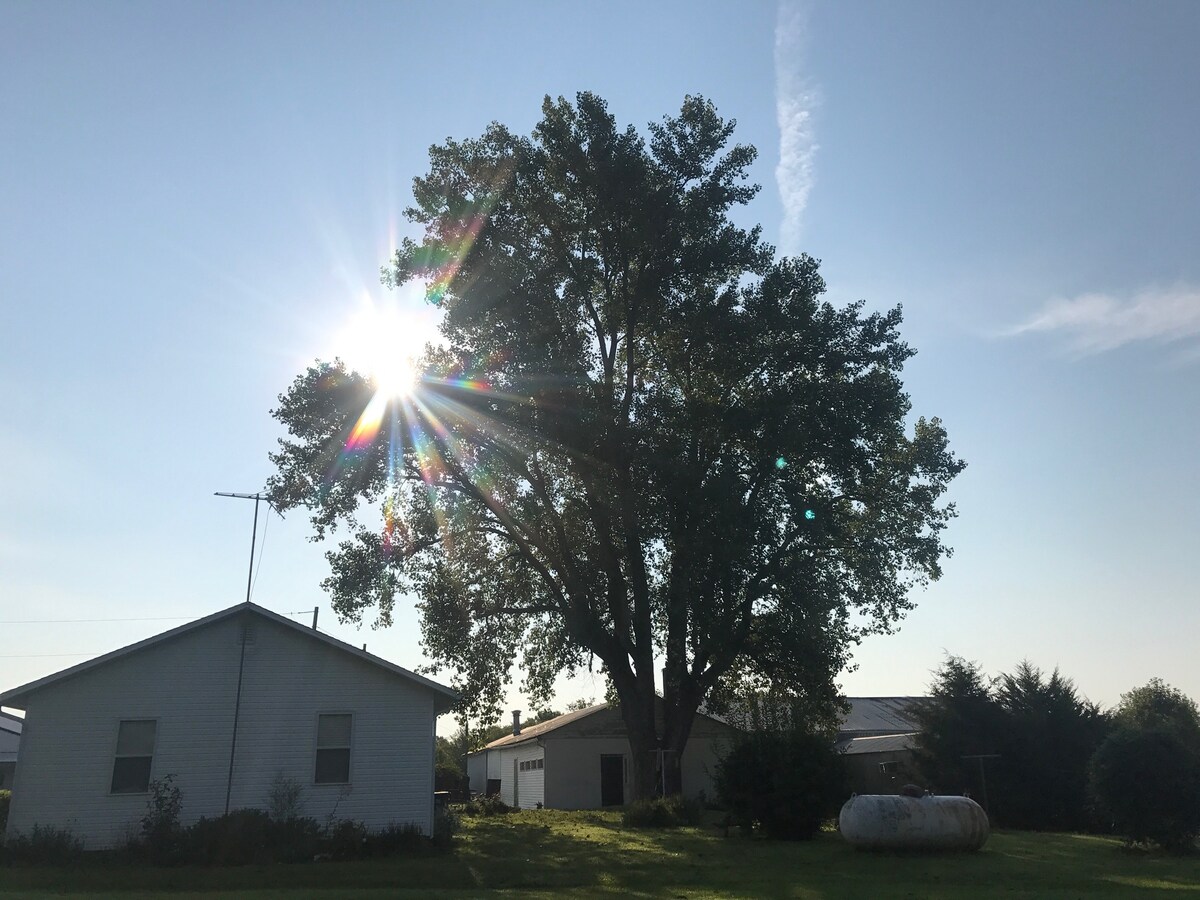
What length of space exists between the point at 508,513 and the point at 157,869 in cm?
1323

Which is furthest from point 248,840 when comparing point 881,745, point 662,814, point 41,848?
point 881,745

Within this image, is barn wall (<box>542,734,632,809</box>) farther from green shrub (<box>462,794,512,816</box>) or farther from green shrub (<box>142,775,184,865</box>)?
green shrub (<box>142,775,184,865</box>)

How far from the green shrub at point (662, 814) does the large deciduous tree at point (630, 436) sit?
941mm

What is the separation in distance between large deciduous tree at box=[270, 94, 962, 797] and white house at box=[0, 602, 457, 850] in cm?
637

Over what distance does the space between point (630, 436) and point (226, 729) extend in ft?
37.7

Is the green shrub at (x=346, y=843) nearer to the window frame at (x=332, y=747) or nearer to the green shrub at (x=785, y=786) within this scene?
the window frame at (x=332, y=747)

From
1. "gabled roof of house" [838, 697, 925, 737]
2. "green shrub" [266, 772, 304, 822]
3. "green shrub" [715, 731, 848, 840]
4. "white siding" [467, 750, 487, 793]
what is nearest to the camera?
"green shrub" [266, 772, 304, 822]

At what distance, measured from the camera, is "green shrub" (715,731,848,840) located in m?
22.2

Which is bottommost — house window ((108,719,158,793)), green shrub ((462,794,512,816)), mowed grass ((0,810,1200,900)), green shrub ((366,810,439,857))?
mowed grass ((0,810,1200,900))

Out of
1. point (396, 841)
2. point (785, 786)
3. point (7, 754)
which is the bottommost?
point (396, 841)

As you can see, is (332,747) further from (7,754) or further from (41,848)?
(7,754)

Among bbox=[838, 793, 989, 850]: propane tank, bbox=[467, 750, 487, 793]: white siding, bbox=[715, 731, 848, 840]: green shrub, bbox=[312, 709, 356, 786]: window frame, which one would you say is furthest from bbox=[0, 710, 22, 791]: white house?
bbox=[838, 793, 989, 850]: propane tank

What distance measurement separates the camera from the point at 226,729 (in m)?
19.5

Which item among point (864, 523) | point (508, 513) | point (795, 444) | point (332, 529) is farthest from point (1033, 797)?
point (332, 529)
